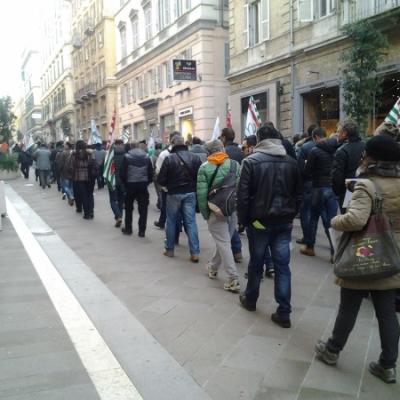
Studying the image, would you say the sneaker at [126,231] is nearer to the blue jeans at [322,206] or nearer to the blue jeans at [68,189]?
the blue jeans at [322,206]

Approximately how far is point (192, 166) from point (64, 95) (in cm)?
5769

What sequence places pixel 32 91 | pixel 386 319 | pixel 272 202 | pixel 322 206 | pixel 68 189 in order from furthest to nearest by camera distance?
pixel 32 91 → pixel 68 189 → pixel 322 206 → pixel 272 202 → pixel 386 319

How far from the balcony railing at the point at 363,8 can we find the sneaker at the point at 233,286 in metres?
10.6

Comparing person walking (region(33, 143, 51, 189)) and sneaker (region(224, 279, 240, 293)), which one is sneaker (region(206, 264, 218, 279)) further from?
person walking (region(33, 143, 51, 189))

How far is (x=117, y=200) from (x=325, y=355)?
7557mm

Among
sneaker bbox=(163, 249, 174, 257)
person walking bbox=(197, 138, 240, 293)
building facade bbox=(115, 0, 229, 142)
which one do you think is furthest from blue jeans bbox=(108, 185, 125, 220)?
building facade bbox=(115, 0, 229, 142)

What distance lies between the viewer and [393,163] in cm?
347

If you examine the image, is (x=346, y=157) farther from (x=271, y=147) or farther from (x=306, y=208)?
(x=271, y=147)

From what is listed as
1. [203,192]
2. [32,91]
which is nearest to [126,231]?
[203,192]

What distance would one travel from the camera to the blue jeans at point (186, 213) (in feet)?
22.7

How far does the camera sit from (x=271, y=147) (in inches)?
176

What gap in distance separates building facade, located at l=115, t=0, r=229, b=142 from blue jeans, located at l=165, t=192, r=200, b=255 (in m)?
17.2

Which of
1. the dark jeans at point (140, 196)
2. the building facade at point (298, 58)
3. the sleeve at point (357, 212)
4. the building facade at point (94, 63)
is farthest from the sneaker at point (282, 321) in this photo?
the building facade at point (94, 63)

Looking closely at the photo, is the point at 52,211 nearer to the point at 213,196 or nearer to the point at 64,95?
the point at 213,196
